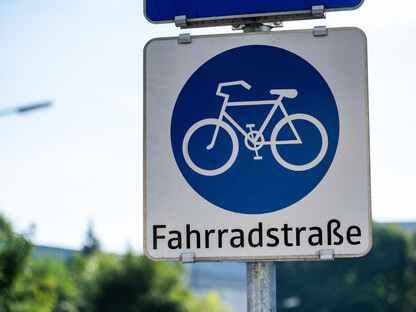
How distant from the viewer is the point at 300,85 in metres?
2.95

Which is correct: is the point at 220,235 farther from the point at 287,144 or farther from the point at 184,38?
the point at 184,38

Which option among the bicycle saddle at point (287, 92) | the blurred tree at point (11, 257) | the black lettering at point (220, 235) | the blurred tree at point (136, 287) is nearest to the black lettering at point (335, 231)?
the black lettering at point (220, 235)

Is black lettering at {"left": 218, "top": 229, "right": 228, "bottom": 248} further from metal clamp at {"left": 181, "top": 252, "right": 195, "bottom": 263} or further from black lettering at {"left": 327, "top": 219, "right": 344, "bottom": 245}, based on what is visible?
black lettering at {"left": 327, "top": 219, "right": 344, "bottom": 245}

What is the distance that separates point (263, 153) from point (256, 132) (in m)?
0.08

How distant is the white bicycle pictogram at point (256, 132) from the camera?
2.86 meters

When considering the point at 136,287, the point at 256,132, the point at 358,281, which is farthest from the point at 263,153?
the point at 358,281

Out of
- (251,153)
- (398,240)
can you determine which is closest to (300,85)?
(251,153)

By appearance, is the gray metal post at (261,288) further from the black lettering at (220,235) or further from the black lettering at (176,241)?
the black lettering at (176,241)

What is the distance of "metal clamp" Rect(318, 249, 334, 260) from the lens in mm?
2840

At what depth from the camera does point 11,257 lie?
19.9 m

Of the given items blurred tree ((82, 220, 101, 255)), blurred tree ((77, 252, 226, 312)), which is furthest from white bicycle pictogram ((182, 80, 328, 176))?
blurred tree ((82, 220, 101, 255))

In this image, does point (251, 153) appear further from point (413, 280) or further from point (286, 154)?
point (413, 280)

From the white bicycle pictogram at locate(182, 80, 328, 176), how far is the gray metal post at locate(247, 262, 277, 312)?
1.24 feet

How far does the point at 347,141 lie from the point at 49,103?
44.1 ft
